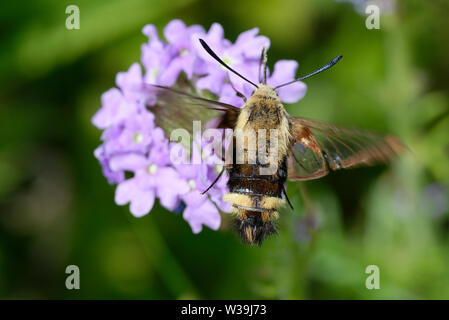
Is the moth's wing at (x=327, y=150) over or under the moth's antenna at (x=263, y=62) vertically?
under

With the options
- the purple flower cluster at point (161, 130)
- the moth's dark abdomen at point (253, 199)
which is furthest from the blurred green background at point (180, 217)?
the moth's dark abdomen at point (253, 199)

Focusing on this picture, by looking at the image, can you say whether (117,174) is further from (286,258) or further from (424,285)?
(424,285)

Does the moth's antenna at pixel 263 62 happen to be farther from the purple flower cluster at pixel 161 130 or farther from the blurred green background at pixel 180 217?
the blurred green background at pixel 180 217

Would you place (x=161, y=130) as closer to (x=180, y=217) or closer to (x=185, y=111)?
(x=185, y=111)

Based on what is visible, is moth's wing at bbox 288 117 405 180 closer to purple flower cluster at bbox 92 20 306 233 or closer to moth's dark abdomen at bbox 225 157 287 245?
moth's dark abdomen at bbox 225 157 287 245

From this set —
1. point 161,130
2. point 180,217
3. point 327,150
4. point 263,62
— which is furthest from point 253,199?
point 180,217

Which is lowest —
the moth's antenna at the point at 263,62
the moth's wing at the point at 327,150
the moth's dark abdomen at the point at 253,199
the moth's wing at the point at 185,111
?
the moth's dark abdomen at the point at 253,199

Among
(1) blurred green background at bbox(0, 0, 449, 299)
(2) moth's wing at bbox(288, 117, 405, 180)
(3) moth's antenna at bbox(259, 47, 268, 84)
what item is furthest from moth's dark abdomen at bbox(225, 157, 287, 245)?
(1) blurred green background at bbox(0, 0, 449, 299)
